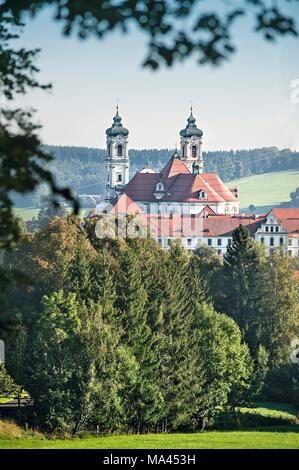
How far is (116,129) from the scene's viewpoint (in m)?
132

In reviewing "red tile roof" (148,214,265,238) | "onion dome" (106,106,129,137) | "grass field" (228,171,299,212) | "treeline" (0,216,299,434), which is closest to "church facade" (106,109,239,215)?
"onion dome" (106,106,129,137)

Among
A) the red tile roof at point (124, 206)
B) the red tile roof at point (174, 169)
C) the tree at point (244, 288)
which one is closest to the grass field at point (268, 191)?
the red tile roof at point (174, 169)

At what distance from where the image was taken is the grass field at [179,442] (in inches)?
980

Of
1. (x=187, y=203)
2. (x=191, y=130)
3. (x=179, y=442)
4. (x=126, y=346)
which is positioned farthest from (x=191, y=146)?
(x=179, y=442)

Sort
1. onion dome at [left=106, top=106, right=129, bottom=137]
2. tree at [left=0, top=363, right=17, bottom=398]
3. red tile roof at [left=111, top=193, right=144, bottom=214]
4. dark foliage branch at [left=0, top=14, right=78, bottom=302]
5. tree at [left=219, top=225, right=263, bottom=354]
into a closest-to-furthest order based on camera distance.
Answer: dark foliage branch at [left=0, top=14, right=78, bottom=302] < tree at [left=0, top=363, right=17, bottom=398] < tree at [left=219, top=225, right=263, bottom=354] < red tile roof at [left=111, top=193, right=144, bottom=214] < onion dome at [left=106, top=106, right=129, bottom=137]

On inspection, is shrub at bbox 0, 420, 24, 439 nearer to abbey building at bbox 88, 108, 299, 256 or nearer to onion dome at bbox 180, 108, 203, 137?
abbey building at bbox 88, 108, 299, 256

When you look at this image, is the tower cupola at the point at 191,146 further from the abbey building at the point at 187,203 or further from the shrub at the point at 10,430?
the shrub at the point at 10,430

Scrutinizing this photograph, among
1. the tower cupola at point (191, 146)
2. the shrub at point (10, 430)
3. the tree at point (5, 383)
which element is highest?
the tower cupola at point (191, 146)

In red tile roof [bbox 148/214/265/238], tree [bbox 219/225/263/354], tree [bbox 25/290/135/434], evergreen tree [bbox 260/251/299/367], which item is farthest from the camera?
red tile roof [bbox 148/214/265/238]

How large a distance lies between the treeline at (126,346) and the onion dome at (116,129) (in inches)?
3361

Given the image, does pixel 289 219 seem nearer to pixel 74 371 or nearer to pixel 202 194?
pixel 202 194

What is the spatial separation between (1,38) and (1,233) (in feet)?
5.19

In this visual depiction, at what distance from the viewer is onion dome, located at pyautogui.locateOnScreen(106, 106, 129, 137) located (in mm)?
131625

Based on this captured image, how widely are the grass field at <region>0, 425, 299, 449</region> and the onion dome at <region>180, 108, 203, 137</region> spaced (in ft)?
339
